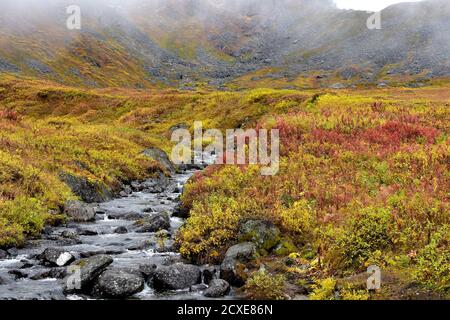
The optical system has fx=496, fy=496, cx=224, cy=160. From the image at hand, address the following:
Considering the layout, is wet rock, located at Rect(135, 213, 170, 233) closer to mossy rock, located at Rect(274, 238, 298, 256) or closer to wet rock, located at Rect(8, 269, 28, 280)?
wet rock, located at Rect(8, 269, 28, 280)

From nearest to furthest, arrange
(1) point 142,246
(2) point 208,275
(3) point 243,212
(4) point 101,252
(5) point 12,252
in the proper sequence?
(2) point 208,275, (5) point 12,252, (4) point 101,252, (3) point 243,212, (1) point 142,246

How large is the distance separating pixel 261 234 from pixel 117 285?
5443mm

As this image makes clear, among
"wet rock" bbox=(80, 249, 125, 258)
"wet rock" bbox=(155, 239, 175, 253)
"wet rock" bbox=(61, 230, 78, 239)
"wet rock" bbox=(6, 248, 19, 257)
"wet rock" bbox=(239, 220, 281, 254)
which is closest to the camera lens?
"wet rock" bbox=(239, 220, 281, 254)

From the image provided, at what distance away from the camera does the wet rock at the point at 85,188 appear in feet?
88.2

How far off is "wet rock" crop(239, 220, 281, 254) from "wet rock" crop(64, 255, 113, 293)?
4.71 metres

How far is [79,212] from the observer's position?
23375mm

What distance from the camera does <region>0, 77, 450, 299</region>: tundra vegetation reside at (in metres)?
14.0

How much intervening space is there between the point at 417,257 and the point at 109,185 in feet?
67.9

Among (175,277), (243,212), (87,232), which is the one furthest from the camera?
(87,232)

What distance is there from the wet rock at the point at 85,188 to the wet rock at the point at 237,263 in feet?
43.1

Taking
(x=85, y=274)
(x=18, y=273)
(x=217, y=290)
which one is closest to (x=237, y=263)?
(x=217, y=290)

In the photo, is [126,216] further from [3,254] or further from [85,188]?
[3,254]

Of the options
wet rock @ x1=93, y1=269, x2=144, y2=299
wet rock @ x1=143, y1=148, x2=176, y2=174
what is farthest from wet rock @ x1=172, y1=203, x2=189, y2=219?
wet rock @ x1=143, y1=148, x2=176, y2=174

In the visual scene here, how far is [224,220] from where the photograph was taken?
59.3ft
